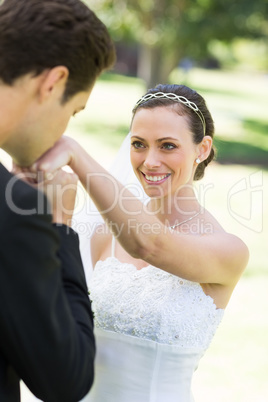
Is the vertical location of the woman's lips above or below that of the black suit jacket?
below

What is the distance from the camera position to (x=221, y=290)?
10.3ft

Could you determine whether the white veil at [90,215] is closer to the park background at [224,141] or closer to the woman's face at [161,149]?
the woman's face at [161,149]

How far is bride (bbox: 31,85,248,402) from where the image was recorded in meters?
3.04

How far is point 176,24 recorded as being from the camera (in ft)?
59.8

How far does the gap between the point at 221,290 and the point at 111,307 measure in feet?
1.96

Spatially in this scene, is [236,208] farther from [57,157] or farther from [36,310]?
[36,310]

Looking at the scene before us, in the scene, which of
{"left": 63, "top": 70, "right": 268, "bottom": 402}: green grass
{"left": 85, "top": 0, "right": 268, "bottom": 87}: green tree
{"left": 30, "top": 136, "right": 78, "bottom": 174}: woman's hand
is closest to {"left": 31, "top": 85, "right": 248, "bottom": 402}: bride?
{"left": 30, "top": 136, "right": 78, "bottom": 174}: woman's hand

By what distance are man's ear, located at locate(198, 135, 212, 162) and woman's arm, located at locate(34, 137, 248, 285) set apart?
20.8 inches

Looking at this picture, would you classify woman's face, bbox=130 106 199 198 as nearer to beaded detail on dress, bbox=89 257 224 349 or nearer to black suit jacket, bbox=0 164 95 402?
beaded detail on dress, bbox=89 257 224 349

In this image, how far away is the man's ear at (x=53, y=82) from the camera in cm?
184

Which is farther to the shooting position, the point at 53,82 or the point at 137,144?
the point at 137,144

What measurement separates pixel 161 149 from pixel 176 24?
629 inches

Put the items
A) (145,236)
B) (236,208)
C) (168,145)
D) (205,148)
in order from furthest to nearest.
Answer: (236,208) → (205,148) → (168,145) → (145,236)

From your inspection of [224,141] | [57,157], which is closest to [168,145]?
[57,157]
